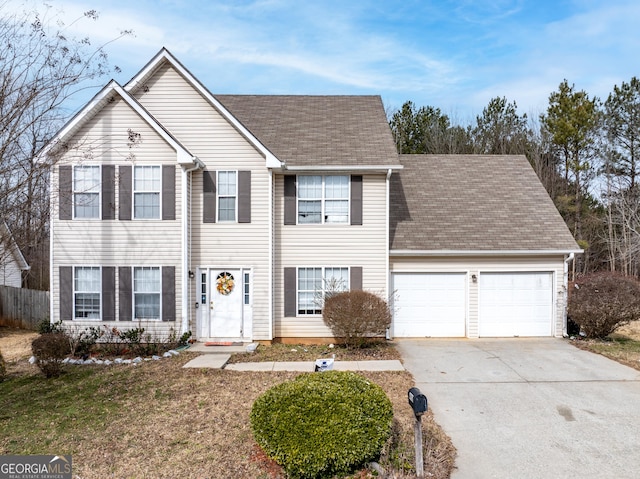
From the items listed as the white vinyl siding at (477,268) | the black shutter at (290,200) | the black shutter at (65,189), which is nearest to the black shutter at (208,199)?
Answer: the black shutter at (290,200)

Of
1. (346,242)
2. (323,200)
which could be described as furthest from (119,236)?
(346,242)

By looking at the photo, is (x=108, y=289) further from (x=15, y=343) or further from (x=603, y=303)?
(x=603, y=303)

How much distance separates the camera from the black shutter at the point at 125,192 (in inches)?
453

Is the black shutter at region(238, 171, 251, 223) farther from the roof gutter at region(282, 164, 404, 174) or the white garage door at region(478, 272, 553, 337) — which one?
the white garage door at region(478, 272, 553, 337)

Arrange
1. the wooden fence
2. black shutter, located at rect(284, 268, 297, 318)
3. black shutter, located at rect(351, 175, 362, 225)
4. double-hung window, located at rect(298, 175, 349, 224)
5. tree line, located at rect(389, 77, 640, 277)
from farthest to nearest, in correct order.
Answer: tree line, located at rect(389, 77, 640, 277)
the wooden fence
double-hung window, located at rect(298, 175, 349, 224)
black shutter, located at rect(351, 175, 362, 225)
black shutter, located at rect(284, 268, 297, 318)

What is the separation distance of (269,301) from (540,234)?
875 cm

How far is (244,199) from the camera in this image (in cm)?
1192

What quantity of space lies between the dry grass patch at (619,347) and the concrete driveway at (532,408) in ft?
1.18

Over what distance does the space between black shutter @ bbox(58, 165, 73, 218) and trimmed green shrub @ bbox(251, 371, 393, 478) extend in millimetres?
9229

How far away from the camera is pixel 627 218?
25.0m

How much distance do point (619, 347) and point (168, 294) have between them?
1256cm

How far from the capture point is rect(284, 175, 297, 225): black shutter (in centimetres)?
1245

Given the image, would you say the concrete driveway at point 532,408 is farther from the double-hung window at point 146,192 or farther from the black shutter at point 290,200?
the double-hung window at point 146,192

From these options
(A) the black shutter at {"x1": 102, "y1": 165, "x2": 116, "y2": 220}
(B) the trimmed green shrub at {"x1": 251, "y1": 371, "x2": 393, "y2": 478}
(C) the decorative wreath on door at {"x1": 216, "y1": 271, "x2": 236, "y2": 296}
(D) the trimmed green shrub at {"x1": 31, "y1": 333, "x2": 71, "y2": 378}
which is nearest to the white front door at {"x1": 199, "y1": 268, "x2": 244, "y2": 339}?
(C) the decorative wreath on door at {"x1": 216, "y1": 271, "x2": 236, "y2": 296}
